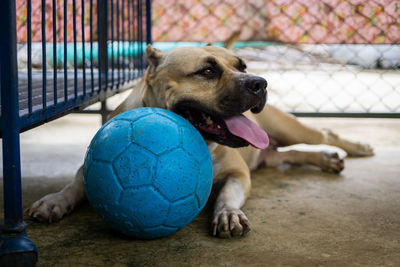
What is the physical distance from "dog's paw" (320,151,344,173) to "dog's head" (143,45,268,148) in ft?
3.36

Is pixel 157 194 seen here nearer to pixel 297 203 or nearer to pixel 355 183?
pixel 297 203

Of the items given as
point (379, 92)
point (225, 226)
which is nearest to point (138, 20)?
point (225, 226)

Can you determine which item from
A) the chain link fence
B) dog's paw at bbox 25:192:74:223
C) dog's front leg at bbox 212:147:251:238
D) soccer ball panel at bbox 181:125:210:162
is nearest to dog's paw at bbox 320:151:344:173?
dog's front leg at bbox 212:147:251:238

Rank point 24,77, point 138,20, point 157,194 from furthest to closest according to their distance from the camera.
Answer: point 138,20 < point 24,77 < point 157,194

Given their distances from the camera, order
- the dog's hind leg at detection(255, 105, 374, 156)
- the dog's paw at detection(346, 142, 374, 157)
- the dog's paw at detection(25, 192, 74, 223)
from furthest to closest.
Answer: the dog's paw at detection(346, 142, 374, 157) → the dog's hind leg at detection(255, 105, 374, 156) → the dog's paw at detection(25, 192, 74, 223)

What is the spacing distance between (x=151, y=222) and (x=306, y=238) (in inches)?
24.7

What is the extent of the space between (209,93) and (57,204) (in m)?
0.82

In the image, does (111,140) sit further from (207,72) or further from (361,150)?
(361,150)

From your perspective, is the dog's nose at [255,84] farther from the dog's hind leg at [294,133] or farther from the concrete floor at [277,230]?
the dog's hind leg at [294,133]

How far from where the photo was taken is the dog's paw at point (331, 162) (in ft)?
9.77

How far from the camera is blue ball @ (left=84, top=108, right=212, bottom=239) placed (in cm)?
159

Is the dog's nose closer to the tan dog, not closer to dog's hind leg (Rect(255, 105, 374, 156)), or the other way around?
the tan dog

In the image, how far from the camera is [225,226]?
71.5 inches

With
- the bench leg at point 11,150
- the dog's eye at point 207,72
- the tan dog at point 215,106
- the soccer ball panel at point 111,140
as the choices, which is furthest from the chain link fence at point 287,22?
the bench leg at point 11,150
